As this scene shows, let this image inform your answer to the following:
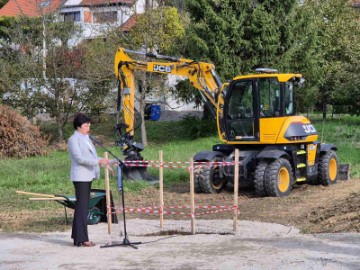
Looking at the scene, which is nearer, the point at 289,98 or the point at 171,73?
the point at 289,98

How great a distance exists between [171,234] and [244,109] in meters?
6.49

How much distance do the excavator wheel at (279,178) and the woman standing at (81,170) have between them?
6.77m

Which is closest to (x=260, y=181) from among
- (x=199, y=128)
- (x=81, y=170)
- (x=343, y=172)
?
(x=343, y=172)

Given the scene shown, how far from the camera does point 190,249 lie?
34.9ft

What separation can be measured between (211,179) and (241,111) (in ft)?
6.10

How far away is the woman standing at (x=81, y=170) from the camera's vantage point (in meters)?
10.8

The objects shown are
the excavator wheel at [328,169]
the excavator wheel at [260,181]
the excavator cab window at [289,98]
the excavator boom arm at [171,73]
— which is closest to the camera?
the excavator wheel at [260,181]

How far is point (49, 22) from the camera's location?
35781mm

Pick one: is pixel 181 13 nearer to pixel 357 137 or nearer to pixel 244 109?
pixel 357 137

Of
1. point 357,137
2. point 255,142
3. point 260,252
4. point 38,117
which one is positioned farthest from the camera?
point 38,117

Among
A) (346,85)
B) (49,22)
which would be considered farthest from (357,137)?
(49,22)

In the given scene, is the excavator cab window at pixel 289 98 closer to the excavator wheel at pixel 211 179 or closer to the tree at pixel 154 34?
the excavator wheel at pixel 211 179

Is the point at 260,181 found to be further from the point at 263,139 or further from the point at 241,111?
the point at 241,111

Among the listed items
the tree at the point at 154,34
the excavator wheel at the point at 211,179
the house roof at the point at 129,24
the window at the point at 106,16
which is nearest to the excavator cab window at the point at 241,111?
the excavator wheel at the point at 211,179
